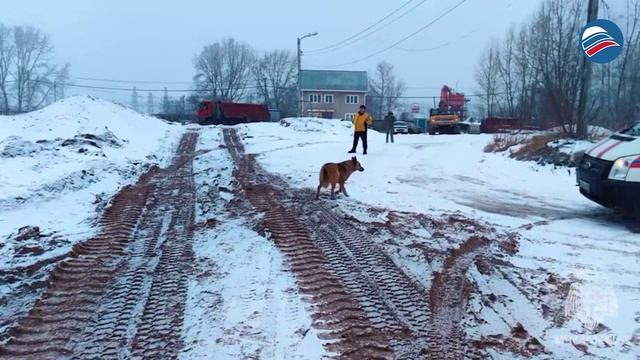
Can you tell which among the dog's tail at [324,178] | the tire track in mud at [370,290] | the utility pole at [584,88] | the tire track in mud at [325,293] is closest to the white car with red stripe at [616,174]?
the tire track in mud at [370,290]

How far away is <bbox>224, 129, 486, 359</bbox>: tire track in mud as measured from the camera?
3.58 m

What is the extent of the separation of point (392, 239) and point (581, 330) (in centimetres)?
263

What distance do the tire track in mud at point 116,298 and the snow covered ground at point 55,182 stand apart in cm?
27

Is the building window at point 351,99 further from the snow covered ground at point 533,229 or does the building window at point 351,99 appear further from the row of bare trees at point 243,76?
the snow covered ground at point 533,229

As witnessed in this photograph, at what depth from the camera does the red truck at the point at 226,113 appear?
4766 cm

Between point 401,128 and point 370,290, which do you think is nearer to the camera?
point 370,290

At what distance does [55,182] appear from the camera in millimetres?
9750

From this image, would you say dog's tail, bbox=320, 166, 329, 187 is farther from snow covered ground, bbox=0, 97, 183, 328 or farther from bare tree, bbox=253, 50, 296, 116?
bare tree, bbox=253, 50, 296, 116

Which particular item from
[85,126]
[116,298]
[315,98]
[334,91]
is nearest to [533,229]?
[116,298]

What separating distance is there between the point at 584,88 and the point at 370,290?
1313 centimetres

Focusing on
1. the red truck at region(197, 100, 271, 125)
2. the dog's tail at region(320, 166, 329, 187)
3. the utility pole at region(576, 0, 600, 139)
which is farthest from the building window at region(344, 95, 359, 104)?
the dog's tail at region(320, 166, 329, 187)

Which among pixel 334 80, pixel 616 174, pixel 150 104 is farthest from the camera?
pixel 150 104

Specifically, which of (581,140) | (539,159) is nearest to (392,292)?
(539,159)

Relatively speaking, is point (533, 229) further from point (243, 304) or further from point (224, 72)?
point (224, 72)
